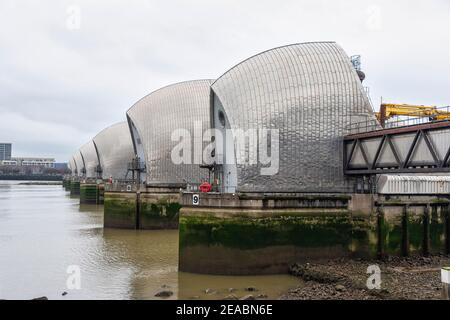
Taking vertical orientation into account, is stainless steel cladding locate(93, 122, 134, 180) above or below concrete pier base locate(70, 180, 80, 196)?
above

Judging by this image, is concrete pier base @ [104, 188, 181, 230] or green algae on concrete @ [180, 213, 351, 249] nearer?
green algae on concrete @ [180, 213, 351, 249]

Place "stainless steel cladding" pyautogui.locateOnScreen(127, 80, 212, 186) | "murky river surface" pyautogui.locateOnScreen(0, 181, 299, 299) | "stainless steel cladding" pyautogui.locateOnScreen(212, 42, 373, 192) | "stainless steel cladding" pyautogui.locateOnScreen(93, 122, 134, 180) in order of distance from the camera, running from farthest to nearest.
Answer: "stainless steel cladding" pyautogui.locateOnScreen(93, 122, 134, 180) → "stainless steel cladding" pyautogui.locateOnScreen(127, 80, 212, 186) → "stainless steel cladding" pyautogui.locateOnScreen(212, 42, 373, 192) → "murky river surface" pyautogui.locateOnScreen(0, 181, 299, 299)

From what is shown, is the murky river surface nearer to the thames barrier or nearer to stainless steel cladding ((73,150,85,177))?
the thames barrier

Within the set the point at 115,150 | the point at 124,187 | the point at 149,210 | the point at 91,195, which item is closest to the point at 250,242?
the point at 149,210

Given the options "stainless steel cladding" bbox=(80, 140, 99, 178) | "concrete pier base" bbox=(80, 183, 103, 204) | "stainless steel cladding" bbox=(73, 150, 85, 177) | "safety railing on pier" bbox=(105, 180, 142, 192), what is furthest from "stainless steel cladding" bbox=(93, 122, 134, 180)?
"stainless steel cladding" bbox=(73, 150, 85, 177)

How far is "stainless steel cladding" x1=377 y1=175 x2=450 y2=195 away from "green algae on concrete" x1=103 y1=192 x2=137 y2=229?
72.2ft

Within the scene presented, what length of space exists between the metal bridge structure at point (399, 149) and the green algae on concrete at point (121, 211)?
20427 mm

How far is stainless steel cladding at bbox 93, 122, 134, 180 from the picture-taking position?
7538 centimetres

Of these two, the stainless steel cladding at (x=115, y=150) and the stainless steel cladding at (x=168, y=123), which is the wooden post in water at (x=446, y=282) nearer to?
the stainless steel cladding at (x=168, y=123)

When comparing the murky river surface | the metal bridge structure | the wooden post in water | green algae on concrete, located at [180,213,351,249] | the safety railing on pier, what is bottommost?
the murky river surface

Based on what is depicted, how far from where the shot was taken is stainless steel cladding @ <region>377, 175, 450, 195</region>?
3578 cm

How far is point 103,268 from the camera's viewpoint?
1005 inches

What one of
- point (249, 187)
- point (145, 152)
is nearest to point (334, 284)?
point (249, 187)

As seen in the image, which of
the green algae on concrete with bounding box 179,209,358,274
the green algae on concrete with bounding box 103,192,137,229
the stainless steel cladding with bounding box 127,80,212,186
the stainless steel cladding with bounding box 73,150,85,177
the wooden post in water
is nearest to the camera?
the wooden post in water
